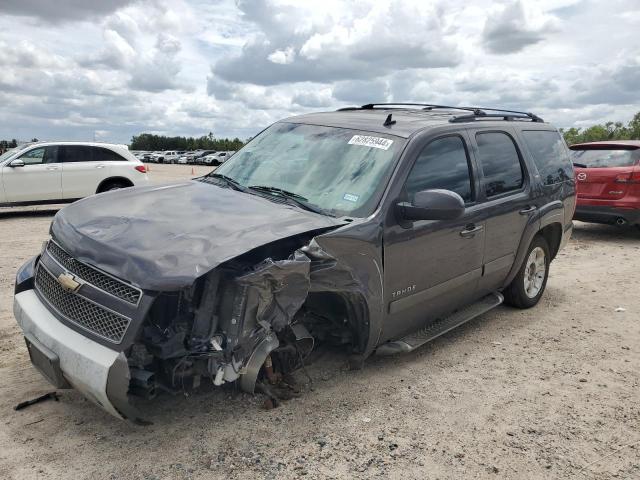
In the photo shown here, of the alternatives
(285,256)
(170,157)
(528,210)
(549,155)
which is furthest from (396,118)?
(170,157)

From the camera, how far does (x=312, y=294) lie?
3652 mm

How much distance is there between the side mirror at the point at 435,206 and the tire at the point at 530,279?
7.26 feet

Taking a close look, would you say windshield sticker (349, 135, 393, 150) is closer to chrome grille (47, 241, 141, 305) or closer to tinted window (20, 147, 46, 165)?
chrome grille (47, 241, 141, 305)

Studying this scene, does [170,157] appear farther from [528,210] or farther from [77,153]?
[528,210]

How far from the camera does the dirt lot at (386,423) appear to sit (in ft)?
10.0

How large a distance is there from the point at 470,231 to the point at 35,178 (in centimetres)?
1084

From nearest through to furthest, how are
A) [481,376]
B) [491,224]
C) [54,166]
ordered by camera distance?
[481,376], [491,224], [54,166]

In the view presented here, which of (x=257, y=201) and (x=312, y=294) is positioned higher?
(x=257, y=201)

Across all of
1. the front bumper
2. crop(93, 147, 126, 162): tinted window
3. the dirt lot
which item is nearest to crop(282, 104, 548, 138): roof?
the dirt lot

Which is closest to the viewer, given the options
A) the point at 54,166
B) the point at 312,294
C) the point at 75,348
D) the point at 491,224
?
the point at 75,348

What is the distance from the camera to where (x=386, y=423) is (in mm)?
3525

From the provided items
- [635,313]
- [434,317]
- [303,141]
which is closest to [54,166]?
[303,141]

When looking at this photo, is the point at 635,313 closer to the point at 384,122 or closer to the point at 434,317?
the point at 434,317

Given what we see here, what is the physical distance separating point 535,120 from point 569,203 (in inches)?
37.4
